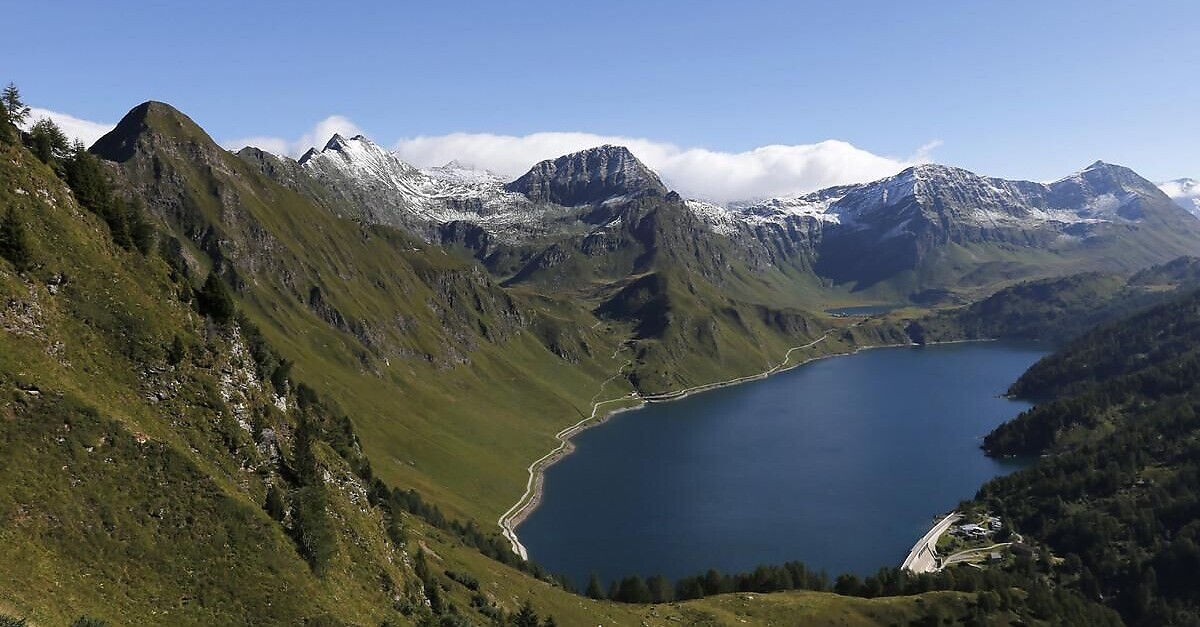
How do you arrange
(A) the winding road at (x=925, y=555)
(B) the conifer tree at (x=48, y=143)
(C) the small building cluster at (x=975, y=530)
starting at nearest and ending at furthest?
(B) the conifer tree at (x=48, y=143)
(A) the winding road at (x=925, y=555)
(C) the small building cluster at (x=975, y=530)

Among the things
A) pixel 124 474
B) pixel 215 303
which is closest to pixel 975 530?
pixel 215 303

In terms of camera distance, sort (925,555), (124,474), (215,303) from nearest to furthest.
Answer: (124,474), (215,303), (925,555)

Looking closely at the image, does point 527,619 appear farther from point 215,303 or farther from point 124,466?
point 215,303

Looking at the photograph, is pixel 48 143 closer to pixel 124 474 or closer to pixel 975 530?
pixel 124 474

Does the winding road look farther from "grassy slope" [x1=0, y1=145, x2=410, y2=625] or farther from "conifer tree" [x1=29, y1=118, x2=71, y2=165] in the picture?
"conifer tree" [x1=29, y1=118, x2=71, y2=165]

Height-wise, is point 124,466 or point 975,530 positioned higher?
point 124,466

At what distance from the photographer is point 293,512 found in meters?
64.4

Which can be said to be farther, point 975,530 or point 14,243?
point 975,530

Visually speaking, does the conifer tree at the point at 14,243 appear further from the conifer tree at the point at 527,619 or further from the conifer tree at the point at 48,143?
the conifer tree at the point at 527,619

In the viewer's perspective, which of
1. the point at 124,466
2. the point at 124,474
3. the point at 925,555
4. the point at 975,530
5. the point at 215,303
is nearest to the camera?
the point at 124,474

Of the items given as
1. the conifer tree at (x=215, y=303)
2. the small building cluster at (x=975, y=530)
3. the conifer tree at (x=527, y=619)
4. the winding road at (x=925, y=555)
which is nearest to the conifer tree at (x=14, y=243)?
the conifer tree at (x=215, y=303)

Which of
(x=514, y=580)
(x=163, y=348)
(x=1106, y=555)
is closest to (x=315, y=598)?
(x=163, y=348)

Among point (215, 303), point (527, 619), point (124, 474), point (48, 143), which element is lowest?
point (527, 619)

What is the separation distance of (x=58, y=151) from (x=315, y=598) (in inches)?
2309
